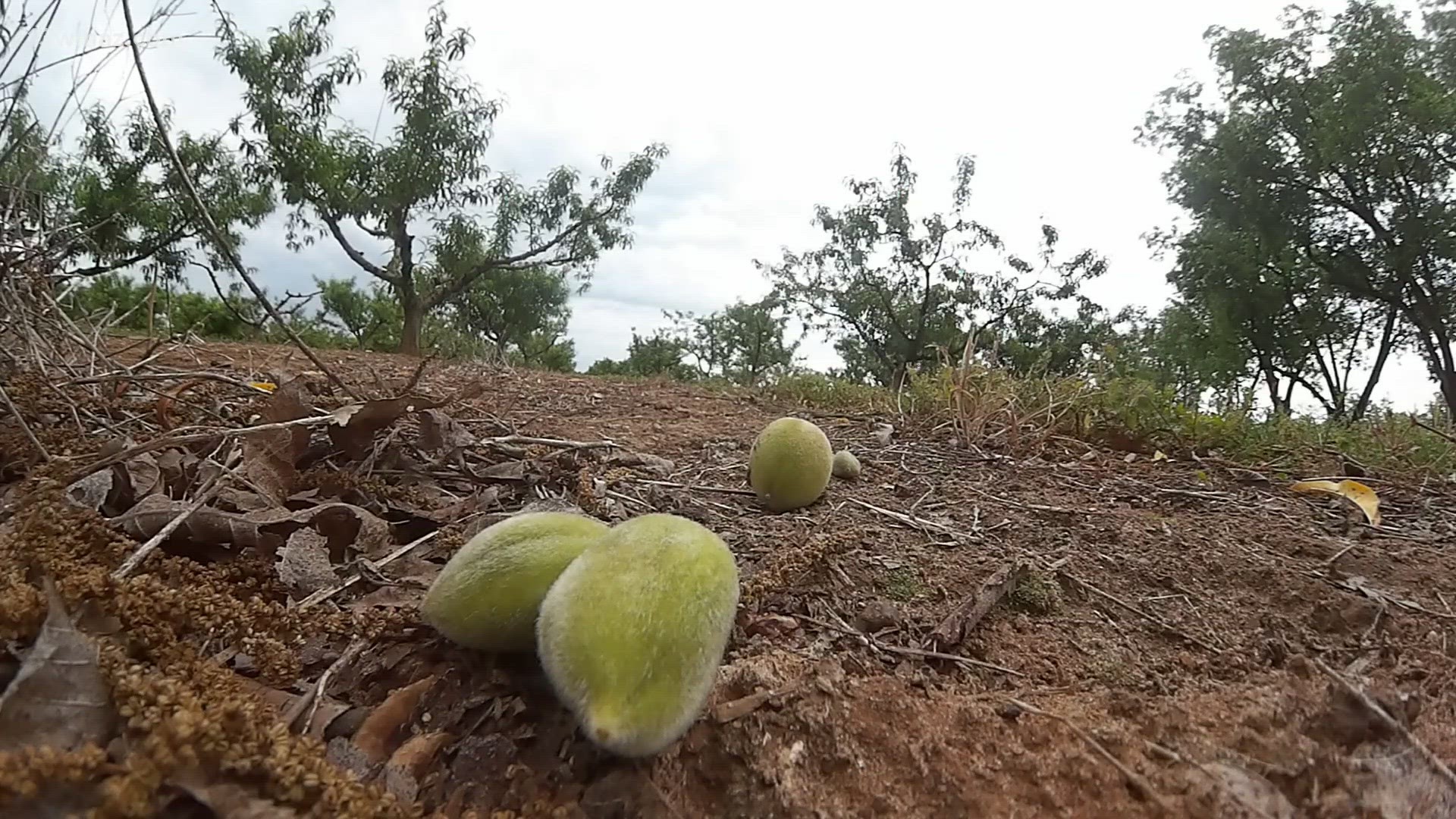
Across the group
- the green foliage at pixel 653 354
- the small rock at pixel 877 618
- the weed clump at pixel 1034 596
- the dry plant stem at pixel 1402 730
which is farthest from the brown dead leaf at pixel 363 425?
the green foliage at pixel 653 354

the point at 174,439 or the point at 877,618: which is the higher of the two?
the point at 174,439

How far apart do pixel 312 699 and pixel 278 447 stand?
2.47 feet

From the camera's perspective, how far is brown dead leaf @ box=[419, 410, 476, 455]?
6.06ft

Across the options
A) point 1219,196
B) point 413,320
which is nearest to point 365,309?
point 413,320

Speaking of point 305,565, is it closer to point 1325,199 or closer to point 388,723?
point 388,723

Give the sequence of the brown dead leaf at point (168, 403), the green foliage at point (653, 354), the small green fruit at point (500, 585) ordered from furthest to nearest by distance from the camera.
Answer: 1. the green foliage at point (653, 354)
2. the brown dead leaf at point (168, 403)
3. the small green fruit at point (500, 585)

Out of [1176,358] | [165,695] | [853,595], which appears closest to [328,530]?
[165,695]

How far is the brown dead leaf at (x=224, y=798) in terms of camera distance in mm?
Result: 670

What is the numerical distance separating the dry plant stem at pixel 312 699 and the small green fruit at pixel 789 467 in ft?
3.98

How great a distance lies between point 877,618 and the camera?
52.9 inches

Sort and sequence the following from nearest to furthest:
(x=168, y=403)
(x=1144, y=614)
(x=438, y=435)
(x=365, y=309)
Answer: (x=1144, y=614), (x=168, y=403), (x=438, y=435), (x=365, y=309)

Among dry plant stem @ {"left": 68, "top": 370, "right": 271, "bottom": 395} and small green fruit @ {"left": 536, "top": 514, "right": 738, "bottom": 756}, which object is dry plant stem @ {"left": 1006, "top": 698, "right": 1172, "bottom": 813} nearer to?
small green fruit @ {"left": 536, "top": 514, "right": 738, "bottom": 756}

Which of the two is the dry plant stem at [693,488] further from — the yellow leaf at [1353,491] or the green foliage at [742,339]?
the green foliage at [742,339]

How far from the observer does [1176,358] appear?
16.4 metres
